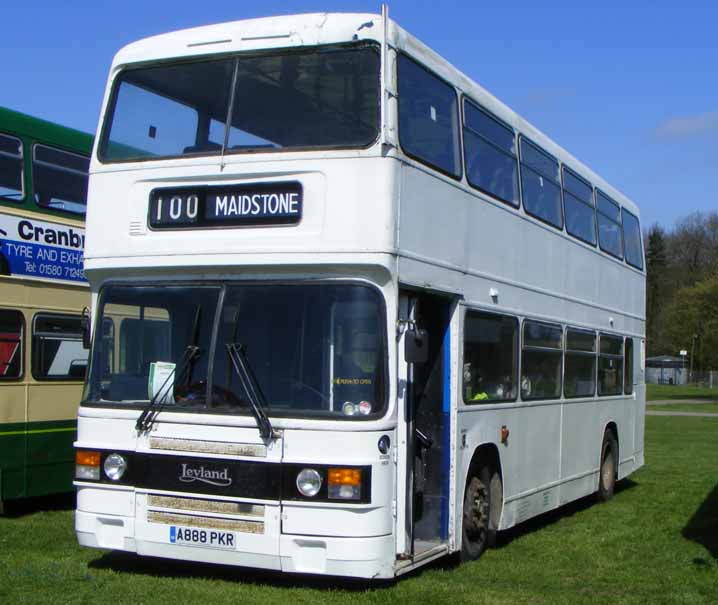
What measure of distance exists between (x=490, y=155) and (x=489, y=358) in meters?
2.01

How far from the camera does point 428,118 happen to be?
30.1 feet

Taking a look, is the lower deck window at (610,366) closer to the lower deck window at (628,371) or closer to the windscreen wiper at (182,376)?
the lower deck window at (628,371)

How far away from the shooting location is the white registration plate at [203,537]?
26.5 ft

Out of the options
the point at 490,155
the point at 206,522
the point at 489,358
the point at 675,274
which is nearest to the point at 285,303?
the point at 206,522

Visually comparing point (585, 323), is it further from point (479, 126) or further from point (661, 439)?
point (661, 439)

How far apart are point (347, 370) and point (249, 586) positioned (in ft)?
6.26

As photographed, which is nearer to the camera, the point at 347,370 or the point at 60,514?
the point at 347,370

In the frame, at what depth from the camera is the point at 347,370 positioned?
→ 801cm

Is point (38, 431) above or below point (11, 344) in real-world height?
below

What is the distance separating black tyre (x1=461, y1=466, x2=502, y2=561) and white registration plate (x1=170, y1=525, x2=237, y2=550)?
2.54 metres

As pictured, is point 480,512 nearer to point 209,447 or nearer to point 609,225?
point 209,447

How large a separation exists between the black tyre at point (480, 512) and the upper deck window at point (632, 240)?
7.33m

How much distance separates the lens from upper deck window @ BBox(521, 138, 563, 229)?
39.0 ft

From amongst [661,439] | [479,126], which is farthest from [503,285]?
[661,439]
